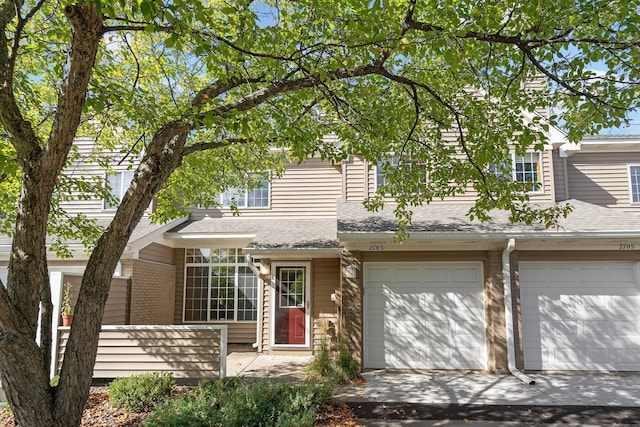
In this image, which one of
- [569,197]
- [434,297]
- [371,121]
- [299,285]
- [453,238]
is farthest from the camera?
[569,197]

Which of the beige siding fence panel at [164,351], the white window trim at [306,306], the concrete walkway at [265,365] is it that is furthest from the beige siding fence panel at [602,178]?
the beige siding fence panel at [164,351]

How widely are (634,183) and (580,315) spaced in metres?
6.13

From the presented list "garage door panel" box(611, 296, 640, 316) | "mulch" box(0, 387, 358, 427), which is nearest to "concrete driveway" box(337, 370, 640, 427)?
"mulch" box(0, 387, 358, 427)

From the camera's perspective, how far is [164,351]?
8000 millimetres

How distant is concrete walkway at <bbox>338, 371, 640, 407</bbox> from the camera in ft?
23.0

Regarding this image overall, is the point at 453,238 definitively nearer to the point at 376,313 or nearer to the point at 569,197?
the point at 376,313

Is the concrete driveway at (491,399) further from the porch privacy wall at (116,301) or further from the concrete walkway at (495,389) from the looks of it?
the porch privacy wall at (116,301)

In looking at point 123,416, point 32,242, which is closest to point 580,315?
point 123,416

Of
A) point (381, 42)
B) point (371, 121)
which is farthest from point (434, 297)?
point (381, 42)

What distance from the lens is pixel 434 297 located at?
9.26m

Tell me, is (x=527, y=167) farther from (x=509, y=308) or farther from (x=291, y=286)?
(x=291, y=286)

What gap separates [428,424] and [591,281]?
5.41m

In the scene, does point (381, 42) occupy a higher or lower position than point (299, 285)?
higher

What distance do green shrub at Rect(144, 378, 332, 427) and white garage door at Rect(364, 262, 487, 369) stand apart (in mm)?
2828
